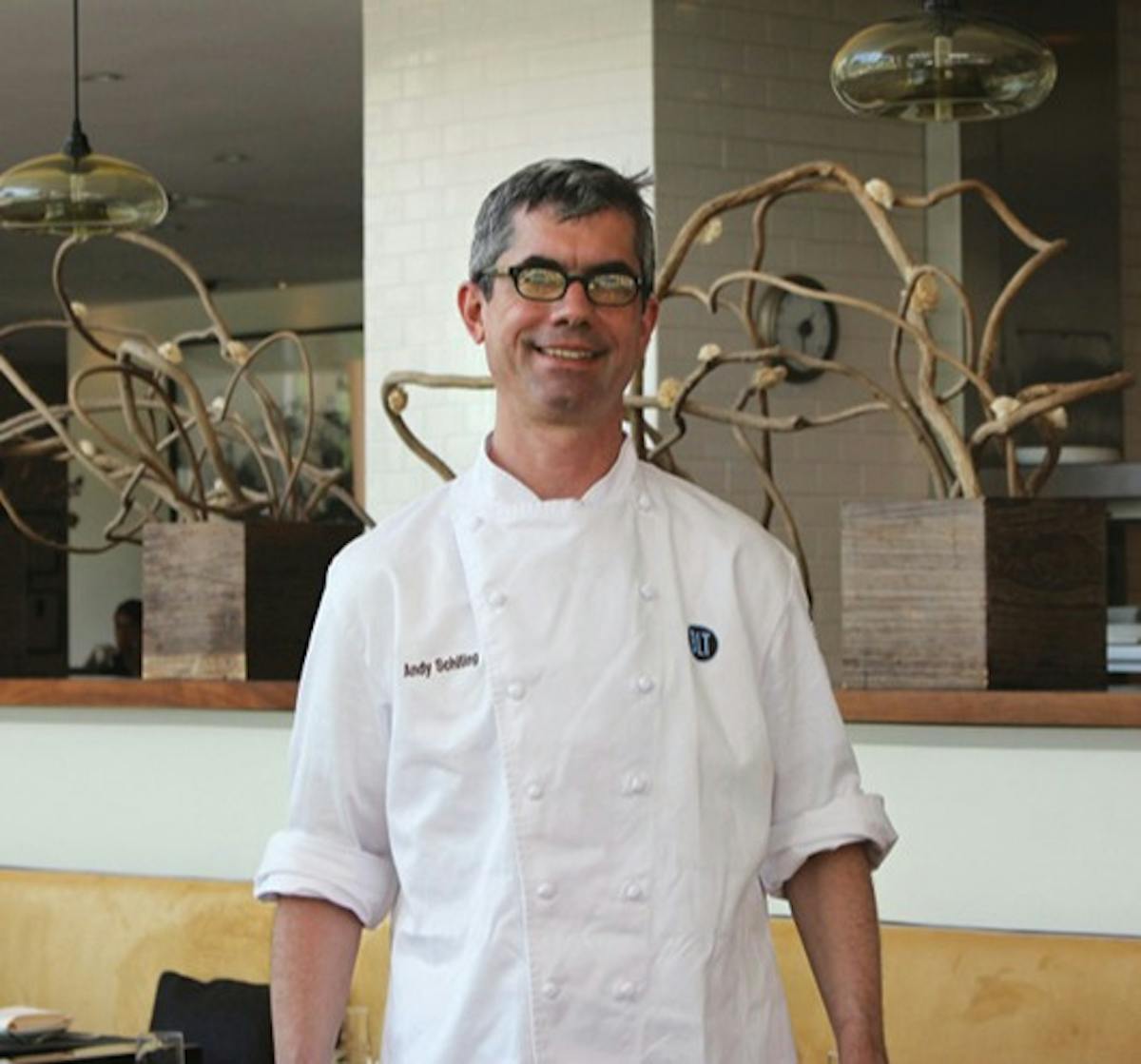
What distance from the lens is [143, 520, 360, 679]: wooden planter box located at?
434cm

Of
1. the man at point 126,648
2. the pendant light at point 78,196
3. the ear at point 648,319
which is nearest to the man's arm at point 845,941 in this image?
the ear at point 648,319

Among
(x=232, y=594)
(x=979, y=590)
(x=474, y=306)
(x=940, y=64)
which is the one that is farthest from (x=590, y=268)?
(x=232, y=594)

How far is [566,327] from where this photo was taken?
6.15ft

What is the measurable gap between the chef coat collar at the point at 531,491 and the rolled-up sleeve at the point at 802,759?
0.16 m

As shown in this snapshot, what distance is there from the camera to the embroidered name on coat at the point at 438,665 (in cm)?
195

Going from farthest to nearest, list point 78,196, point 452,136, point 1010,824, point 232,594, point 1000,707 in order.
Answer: point 452,136
point 78,196
point 232,594
point 1010,824
point 1000,707

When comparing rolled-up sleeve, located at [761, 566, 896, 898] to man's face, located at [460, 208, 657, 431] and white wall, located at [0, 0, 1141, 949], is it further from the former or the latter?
white wall, located at [0, 0, 1141, 949]

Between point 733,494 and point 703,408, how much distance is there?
2.33 meters

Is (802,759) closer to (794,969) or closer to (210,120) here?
(794,969)

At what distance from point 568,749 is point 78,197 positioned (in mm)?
3244

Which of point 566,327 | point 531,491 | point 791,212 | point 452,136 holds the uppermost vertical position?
point 452,136

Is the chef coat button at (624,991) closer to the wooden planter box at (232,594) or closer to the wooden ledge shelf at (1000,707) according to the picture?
the wooden ledge shelf at (1000,707)

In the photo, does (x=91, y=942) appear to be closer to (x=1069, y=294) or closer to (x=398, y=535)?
(x=398, y=535)

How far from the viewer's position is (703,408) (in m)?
3.90
